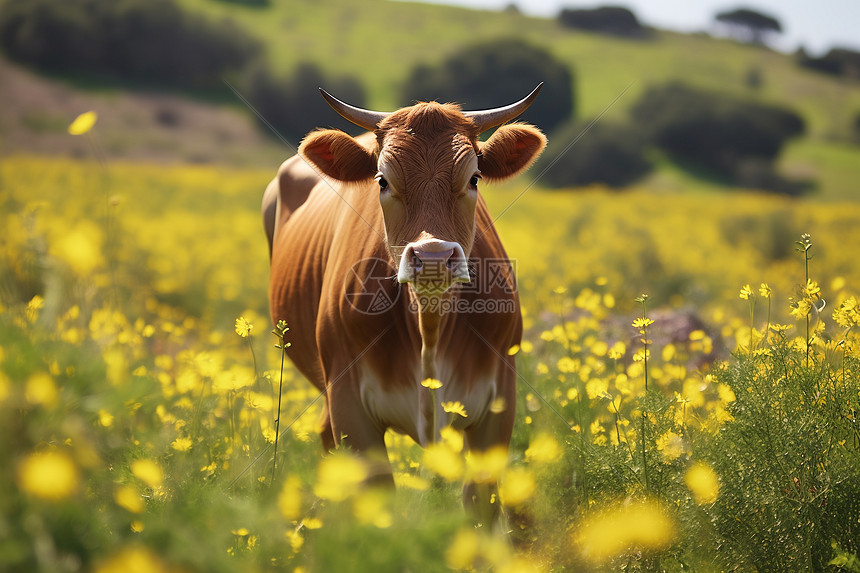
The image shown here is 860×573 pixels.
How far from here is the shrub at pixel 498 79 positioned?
126 ft

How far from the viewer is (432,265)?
3.34m

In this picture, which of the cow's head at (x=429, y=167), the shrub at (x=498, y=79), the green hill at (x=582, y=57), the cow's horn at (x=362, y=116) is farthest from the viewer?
the green hill at (x=582, y=57)

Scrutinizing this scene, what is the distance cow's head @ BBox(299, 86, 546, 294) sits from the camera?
3.39m

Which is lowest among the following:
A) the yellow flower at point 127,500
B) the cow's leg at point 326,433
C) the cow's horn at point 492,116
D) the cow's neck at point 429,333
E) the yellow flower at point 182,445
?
the cow's leg at point 326,433

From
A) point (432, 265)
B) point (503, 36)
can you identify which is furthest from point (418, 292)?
point (503, 36)

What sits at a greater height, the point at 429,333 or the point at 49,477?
the point at 49,477

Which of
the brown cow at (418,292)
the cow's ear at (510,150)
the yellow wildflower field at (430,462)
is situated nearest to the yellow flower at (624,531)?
the yellow wildflower field at (430,462)

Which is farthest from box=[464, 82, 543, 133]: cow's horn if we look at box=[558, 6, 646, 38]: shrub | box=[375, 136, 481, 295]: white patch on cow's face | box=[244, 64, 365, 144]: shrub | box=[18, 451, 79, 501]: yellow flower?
box=[558, 6, 646, 38]: shrub

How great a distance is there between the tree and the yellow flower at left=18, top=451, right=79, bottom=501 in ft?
269

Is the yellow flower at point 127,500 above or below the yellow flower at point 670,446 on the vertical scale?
above

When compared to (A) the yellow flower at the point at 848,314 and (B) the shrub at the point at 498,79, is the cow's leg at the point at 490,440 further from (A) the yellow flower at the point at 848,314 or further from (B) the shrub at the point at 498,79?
(B) the shrub at the point at 498,79

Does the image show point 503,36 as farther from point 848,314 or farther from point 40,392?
point 40,392

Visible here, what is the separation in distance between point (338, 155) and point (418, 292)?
1.17 metres

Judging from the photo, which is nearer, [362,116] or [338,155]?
[362,116]
